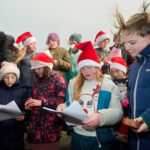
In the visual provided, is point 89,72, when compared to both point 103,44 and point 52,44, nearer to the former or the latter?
point 52,44

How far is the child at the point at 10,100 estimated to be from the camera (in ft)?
8.14

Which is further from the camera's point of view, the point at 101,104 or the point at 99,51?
Answer: the point at 99,51

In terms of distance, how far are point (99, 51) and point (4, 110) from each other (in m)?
3.14

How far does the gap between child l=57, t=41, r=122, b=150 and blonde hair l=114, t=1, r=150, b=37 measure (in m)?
0.66

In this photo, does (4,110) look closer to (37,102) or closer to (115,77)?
(37,102)

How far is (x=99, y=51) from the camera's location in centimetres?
451

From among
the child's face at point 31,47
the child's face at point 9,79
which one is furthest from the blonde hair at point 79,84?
the child's face at point 31,47

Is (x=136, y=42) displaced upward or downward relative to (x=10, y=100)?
upward

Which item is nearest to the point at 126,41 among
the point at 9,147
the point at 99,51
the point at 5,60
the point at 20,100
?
the point at 20,100

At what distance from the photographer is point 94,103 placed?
78.5 inches

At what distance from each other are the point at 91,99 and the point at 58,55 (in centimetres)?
236

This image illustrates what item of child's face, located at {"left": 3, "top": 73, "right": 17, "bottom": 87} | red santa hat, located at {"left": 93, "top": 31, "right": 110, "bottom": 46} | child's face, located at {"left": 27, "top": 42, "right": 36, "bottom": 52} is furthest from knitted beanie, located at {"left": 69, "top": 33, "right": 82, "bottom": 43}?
child's face, located at {"left": 3, "top": 73, "right": 17, "bottom": 87}

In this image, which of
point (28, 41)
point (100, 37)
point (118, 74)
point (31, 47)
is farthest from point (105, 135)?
point (100, 37)

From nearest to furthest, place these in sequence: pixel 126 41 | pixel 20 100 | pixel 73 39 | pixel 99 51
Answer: pixel 126 41
pixel 20 100
pixel 99 51
pixel 73 39
